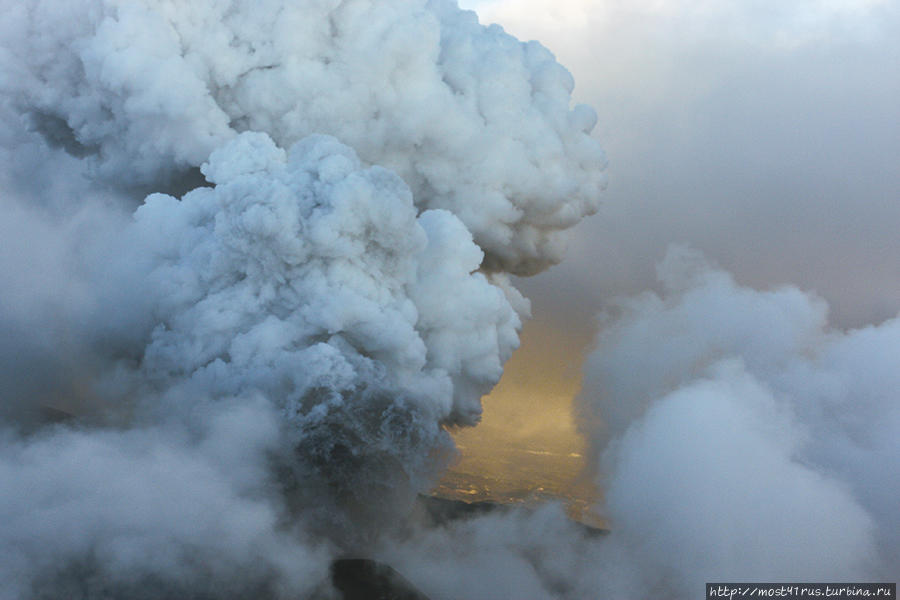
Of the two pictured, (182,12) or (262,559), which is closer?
(262,559)

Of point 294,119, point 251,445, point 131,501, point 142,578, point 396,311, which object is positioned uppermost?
point 294,119

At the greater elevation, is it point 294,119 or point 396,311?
point 294,119

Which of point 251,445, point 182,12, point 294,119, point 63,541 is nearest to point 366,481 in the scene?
point 251,445

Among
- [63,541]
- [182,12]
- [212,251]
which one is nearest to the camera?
[63,541]

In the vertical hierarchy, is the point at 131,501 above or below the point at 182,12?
below

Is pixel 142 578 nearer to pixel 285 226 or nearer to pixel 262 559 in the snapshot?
pixel 262 559

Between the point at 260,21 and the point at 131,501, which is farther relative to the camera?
the point at 260,21

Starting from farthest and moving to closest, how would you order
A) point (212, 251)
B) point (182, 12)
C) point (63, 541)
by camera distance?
point (182, 12) → point (212, 251) → point (63, 541)

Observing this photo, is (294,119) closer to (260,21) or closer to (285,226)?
(260,21)

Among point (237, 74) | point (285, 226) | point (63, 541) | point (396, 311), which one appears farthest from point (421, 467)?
point (237, 74)
